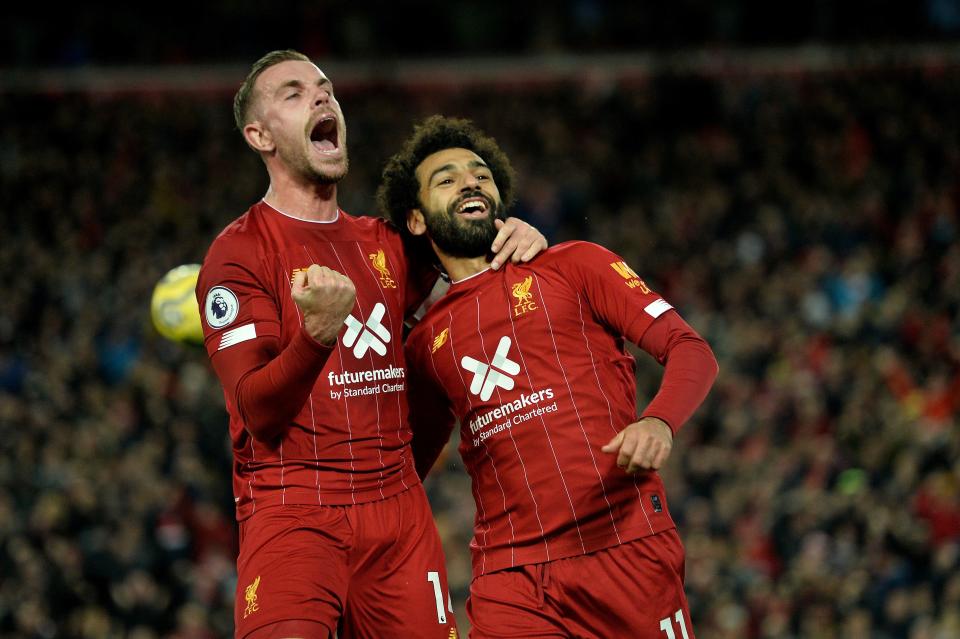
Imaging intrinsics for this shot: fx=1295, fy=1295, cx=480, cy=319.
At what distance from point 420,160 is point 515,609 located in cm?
189

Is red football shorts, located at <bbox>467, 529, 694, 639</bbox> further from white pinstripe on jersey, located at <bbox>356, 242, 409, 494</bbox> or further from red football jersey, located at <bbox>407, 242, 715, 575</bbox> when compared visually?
white pinstripe on jersey, located at <bbox>356, 242, 409, 494</bbox>

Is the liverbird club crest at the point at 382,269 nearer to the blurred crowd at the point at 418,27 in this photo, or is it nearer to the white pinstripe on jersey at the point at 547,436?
the white pinstripe on jersey at the point at 547,436

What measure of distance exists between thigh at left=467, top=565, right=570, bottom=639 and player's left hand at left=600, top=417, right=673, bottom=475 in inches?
26.8

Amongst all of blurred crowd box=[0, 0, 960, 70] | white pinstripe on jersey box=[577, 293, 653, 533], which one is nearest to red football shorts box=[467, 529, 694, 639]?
white pinstripe on jersey box=[577, 293, 653, 533]

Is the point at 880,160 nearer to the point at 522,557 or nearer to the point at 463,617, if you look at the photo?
the point at 463,617

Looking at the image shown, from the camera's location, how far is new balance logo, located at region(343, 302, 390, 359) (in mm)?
4676

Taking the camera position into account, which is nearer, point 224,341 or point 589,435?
point 224,341

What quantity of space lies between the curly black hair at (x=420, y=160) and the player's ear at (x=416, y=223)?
0.03m

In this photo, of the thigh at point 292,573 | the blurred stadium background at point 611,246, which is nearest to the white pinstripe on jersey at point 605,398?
the thigh at point 292,573

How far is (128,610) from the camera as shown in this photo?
10812 millimetres

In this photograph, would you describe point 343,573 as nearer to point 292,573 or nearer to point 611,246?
point 292,573

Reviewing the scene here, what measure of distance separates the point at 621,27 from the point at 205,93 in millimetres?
7098

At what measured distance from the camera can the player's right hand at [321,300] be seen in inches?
159

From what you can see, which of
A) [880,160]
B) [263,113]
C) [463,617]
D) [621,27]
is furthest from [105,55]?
[263,113]
